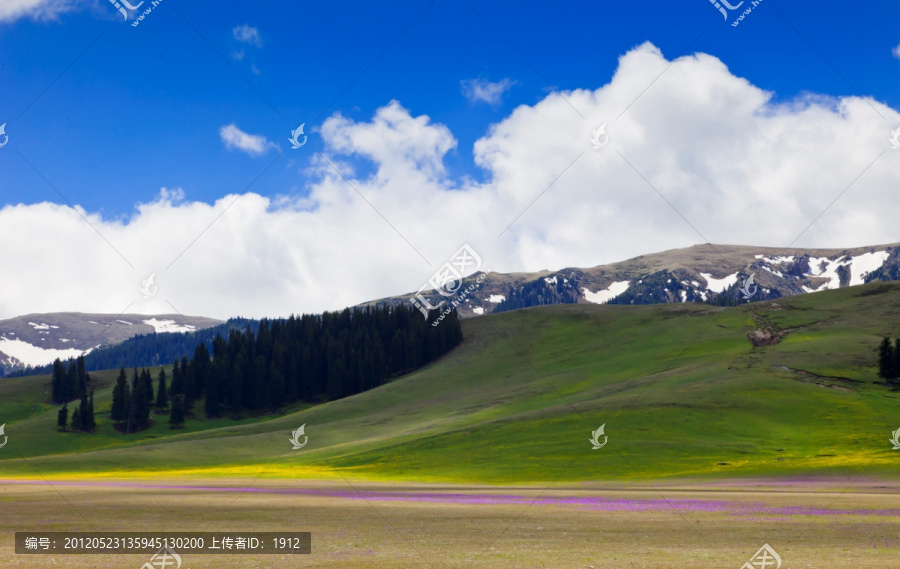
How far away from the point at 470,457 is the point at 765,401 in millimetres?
38992

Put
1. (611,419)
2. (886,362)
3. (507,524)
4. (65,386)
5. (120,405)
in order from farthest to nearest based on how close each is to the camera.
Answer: (65,386) < (120,405) < (886,362) < (611,419) < (507,524)

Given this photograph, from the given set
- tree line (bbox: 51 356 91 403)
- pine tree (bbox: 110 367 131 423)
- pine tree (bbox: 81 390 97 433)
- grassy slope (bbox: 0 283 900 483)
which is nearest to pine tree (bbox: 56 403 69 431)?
grassy slope (bbox: 0 283 900 483)

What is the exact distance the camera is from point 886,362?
93.1 m

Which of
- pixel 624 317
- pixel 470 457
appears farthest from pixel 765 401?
pixel 624 317

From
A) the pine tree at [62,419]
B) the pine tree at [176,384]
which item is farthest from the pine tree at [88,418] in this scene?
the pine tree at [176,384]

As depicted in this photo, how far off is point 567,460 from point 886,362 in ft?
178

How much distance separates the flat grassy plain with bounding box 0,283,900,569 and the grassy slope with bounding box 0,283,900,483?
0.46 metres

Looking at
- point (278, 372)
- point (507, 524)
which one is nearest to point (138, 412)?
point (278, 372)

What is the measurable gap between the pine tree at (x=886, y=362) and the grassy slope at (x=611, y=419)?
1.90 metres

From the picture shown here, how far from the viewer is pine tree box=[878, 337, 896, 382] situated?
302 ft

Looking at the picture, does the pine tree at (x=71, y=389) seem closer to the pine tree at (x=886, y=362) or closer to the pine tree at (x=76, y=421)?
the pine tree at (x=76, y=421)

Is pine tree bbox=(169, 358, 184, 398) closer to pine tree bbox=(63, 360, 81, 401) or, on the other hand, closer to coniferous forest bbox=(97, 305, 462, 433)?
coniferous forest bbox=(97, 305, 462, 433)

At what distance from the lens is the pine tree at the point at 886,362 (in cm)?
9212

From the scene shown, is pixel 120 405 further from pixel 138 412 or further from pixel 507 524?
pixel 507 524
